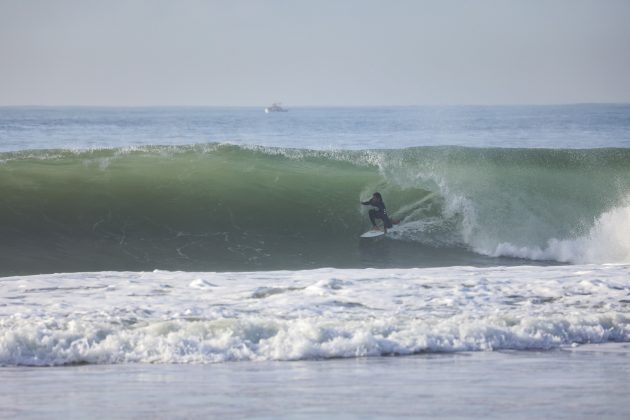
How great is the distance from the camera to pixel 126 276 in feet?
37.7

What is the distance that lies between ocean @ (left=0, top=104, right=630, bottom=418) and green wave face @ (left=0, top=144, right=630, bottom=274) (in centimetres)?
7

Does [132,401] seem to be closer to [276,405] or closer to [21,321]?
[276,405]

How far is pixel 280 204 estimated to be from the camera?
19.8 m

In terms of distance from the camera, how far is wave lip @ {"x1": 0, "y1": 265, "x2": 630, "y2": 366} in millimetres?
8336

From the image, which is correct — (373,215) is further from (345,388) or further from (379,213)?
(345,388)

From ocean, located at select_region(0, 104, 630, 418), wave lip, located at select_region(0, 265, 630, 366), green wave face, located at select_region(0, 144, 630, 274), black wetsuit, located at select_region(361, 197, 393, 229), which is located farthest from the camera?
black wetsuit, located at select_region(361, 197, 393, 229)

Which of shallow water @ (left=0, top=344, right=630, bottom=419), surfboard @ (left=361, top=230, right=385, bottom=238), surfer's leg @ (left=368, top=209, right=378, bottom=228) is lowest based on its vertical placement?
shallow water @ (left=0, top=344, right=630, bottom=419)

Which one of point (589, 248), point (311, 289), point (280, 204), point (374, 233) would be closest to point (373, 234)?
point (374, 233)

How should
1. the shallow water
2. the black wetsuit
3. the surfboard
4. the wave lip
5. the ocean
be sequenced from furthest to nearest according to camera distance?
the black wetsuit
the surfboard
the wave lip
the ocean
the shallow water

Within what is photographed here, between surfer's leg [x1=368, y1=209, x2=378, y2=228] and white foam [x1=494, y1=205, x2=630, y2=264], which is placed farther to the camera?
surfer's leg [x1=368, y1=209, x2=378, y2=228]

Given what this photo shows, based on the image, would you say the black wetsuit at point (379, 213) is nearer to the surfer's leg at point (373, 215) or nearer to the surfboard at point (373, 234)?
the surfer's leg at point (373, 215)

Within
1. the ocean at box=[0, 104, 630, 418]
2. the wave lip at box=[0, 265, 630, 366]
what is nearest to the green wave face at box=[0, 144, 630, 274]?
the ocean at box=[0, 104, 630, 418]

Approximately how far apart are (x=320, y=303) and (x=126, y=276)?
106 inches

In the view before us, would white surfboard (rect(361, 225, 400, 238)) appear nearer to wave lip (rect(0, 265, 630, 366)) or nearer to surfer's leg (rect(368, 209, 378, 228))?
surfer's leg (rect(368, 209, 378, 228))
